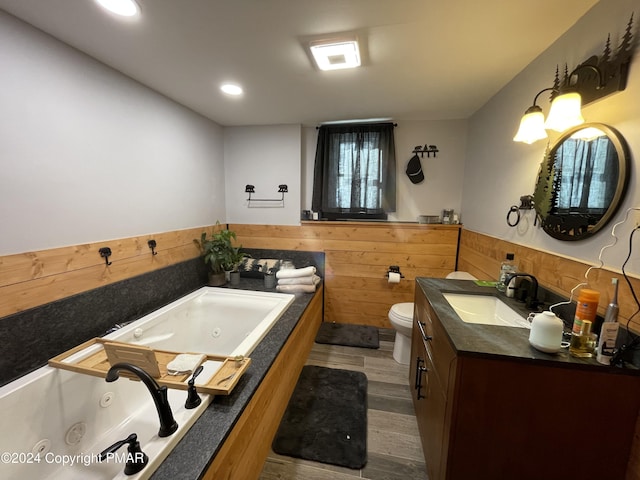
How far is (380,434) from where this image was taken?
1625 millimetres

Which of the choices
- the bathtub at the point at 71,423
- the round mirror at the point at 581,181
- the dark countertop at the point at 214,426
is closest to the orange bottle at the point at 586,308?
the round mirror at the point at 581,181

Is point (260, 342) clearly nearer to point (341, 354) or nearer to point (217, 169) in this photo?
point (341, 354)

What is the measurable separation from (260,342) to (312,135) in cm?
233

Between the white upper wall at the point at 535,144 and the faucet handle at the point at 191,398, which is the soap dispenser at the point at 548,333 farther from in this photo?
the faucet handle at the point at 191,398

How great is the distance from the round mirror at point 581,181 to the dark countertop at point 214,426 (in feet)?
5.57

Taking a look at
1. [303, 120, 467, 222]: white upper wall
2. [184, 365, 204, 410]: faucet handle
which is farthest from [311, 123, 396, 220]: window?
[184, 365, 204, 410]: faucet handle

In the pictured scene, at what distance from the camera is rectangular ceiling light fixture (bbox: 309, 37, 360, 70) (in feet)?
4.58

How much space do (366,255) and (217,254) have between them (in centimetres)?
162

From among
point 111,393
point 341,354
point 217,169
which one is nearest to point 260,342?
point 111,393

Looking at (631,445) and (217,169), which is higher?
(217,169)

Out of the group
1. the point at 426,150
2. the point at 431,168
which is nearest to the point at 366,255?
the point at 431,168

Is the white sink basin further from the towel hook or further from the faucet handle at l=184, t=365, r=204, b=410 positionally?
the faucet handle at l=184, t=365, r=204, b=410

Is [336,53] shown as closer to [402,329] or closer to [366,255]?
[366,255]

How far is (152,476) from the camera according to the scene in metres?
0.84
